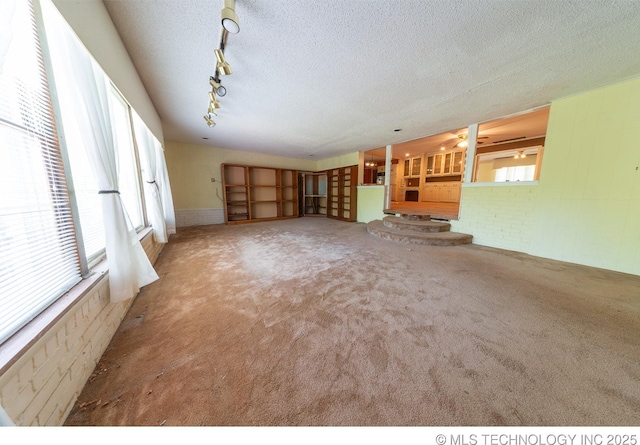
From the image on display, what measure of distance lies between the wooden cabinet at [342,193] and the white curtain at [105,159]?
5.91 metres

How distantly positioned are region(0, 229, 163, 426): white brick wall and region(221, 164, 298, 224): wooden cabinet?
5267 mm

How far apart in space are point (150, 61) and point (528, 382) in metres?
4.30

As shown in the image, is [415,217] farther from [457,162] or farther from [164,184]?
[164,184]

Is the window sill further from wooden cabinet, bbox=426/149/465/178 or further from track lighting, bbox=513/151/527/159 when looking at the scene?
track lighting, bbox=513/151/527/159

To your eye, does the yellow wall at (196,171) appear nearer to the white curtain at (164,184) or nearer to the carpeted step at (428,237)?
the white curtain at (164,184)

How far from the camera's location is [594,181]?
279 cm

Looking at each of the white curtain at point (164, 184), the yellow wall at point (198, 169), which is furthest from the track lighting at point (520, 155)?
the white curtain at point (164, 184)

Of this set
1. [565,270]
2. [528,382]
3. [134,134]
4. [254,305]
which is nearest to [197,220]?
[134,134]

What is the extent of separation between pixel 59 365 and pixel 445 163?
9.62 m

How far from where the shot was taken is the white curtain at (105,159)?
1302mm

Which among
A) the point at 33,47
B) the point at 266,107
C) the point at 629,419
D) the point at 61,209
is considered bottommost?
the point at 629,419

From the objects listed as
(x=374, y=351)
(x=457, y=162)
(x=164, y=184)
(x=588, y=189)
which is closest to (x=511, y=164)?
(x=457, y=162)
